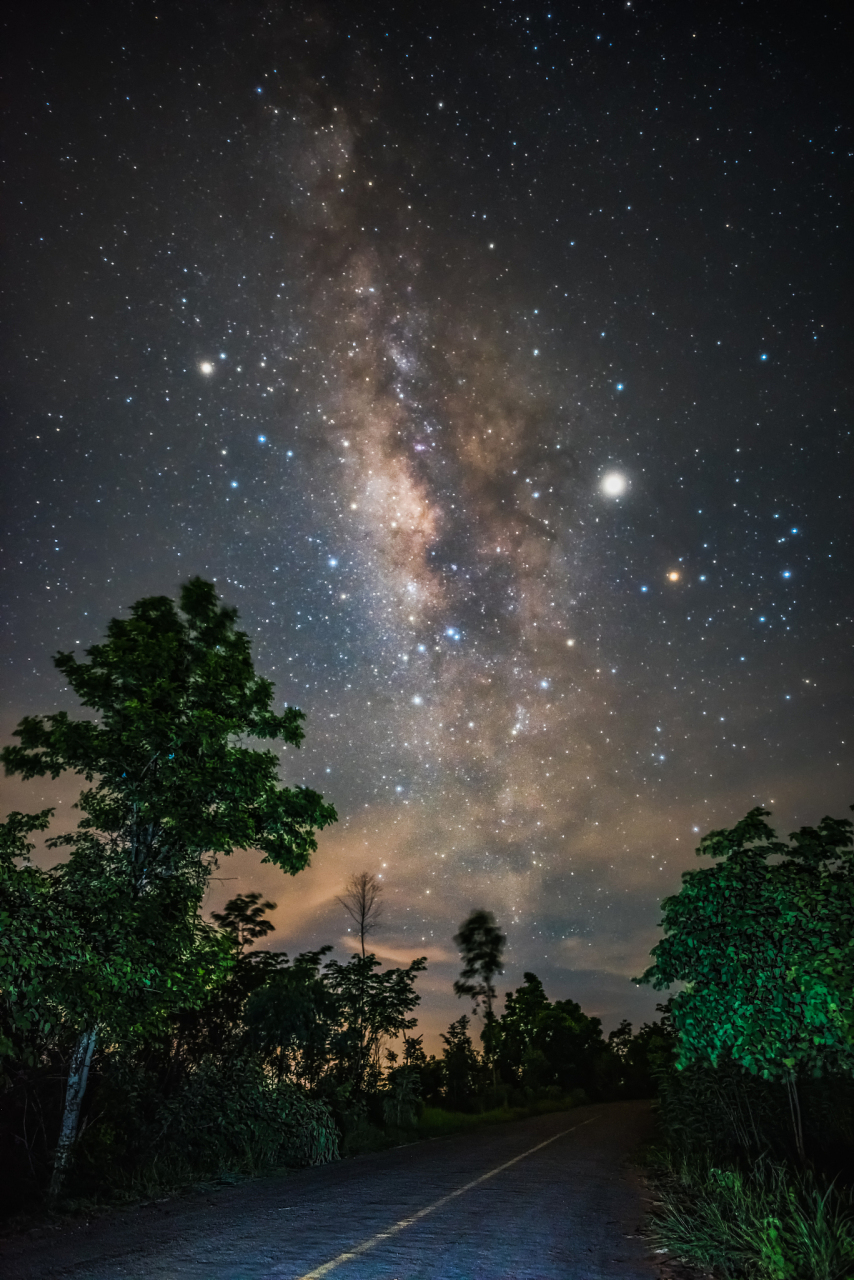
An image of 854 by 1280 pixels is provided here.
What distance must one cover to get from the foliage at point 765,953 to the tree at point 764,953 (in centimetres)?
1

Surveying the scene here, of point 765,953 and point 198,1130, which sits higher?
point 765,953

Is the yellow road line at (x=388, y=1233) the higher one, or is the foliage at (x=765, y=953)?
the foliage at (x=765, y=953)

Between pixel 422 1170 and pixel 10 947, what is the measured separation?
10003 millimetres

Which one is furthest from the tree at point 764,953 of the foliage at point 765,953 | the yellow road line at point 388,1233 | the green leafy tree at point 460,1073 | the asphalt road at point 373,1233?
the green leafy tree at point 460,1073

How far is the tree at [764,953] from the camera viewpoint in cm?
596

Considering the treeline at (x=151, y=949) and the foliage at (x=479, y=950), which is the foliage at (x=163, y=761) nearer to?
the treeline at (x=151, y=949)

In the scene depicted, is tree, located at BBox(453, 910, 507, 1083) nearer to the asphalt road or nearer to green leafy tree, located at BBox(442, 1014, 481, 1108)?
green leafy tree, located at BBox(442, 1014, 481, 1108)

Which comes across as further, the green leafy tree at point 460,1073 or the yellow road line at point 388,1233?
the green leafy tree at point 460,1073

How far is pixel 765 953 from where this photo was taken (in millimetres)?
6715

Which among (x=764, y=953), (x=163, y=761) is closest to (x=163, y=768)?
(x=163, y=761)

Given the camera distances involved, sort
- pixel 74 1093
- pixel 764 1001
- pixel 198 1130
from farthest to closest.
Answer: pixel 198 1130
pixel 74 1093
pixel 764 1001

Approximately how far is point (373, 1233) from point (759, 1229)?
3.83 meters

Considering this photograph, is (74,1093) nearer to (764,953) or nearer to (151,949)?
(151,949)

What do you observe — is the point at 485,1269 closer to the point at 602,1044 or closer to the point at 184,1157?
the point at 184,1157
